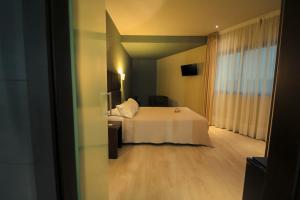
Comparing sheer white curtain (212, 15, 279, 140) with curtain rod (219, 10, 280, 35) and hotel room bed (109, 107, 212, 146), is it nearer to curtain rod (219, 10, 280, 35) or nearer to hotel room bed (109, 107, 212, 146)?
curtain rod (219, 10, 280, 35)

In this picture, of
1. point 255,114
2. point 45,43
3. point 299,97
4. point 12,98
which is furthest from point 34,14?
point 255,114

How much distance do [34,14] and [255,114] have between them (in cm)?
436

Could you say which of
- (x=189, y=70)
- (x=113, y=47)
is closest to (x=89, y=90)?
(x=113, y=47)

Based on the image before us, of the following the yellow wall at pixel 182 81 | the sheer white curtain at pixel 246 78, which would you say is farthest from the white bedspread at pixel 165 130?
the yellow wall at pixel 182 81

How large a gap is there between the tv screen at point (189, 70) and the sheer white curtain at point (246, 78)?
79cm

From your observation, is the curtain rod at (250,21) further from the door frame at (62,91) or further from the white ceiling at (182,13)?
the door frame at (62,91)

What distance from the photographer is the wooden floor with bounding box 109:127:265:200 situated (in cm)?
185

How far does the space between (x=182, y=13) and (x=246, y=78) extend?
2226 mm

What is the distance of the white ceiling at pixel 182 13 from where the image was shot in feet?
9.32

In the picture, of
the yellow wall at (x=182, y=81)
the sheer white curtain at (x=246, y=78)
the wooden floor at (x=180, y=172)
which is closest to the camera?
the wooden floor at (x=180, y=172)

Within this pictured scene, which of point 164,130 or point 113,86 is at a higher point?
point 113,86

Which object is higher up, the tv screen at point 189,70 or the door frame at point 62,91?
the tv screen at point 189,70

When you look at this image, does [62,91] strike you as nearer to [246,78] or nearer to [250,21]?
[246,78]

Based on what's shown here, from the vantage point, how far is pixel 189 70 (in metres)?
5.36
